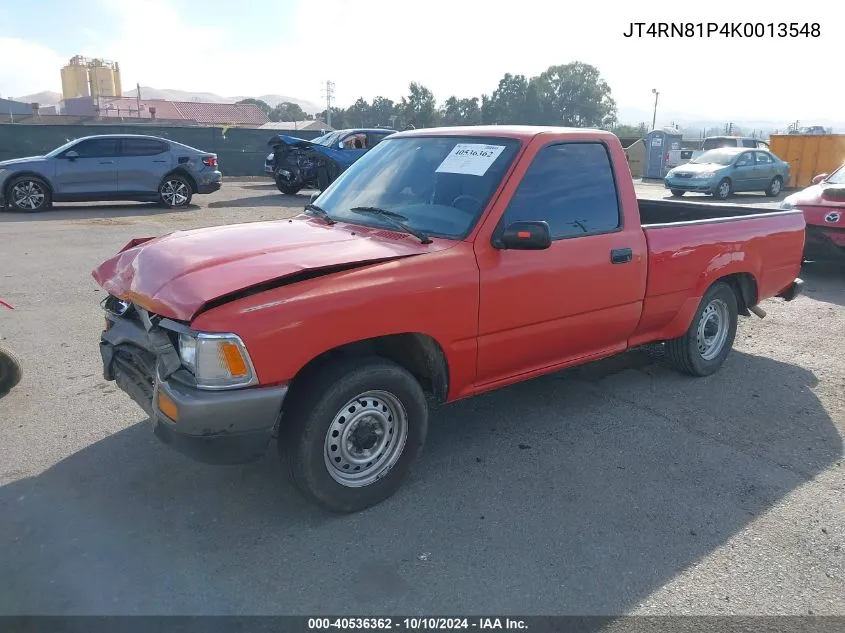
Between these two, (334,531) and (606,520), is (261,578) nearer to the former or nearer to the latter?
(334,531)

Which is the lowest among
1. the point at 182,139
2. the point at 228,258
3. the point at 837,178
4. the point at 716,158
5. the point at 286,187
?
the point at 286,187

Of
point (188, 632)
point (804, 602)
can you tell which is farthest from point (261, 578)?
point (804, 602)

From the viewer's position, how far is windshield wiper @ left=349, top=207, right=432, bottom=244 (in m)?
3.69

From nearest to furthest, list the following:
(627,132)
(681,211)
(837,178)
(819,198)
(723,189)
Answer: (681,211), (819,198), (837,178), (723,189), (627,132)

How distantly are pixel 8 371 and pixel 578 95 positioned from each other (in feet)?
244

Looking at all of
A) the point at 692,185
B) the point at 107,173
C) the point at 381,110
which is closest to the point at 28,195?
the point at 107,173

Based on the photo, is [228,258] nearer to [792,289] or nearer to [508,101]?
[792,289]

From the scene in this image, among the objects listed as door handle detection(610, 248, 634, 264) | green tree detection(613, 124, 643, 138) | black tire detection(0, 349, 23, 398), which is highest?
green tree detection(613, 124, 643, 138)

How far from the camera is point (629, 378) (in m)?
5.40

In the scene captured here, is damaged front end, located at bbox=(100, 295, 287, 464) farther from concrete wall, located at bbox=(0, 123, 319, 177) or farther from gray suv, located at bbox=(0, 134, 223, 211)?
concrete wall, located at bbox=(0, 123, 319, 177)

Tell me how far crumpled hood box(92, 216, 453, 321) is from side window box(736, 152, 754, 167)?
19727mm

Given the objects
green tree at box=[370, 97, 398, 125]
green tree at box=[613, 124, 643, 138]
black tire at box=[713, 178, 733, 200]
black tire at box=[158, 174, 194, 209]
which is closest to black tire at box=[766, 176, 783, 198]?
black tire at box=[713, 178, 733, 200]

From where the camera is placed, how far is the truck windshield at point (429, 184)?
3.84 metres

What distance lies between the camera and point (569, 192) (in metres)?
4.20
